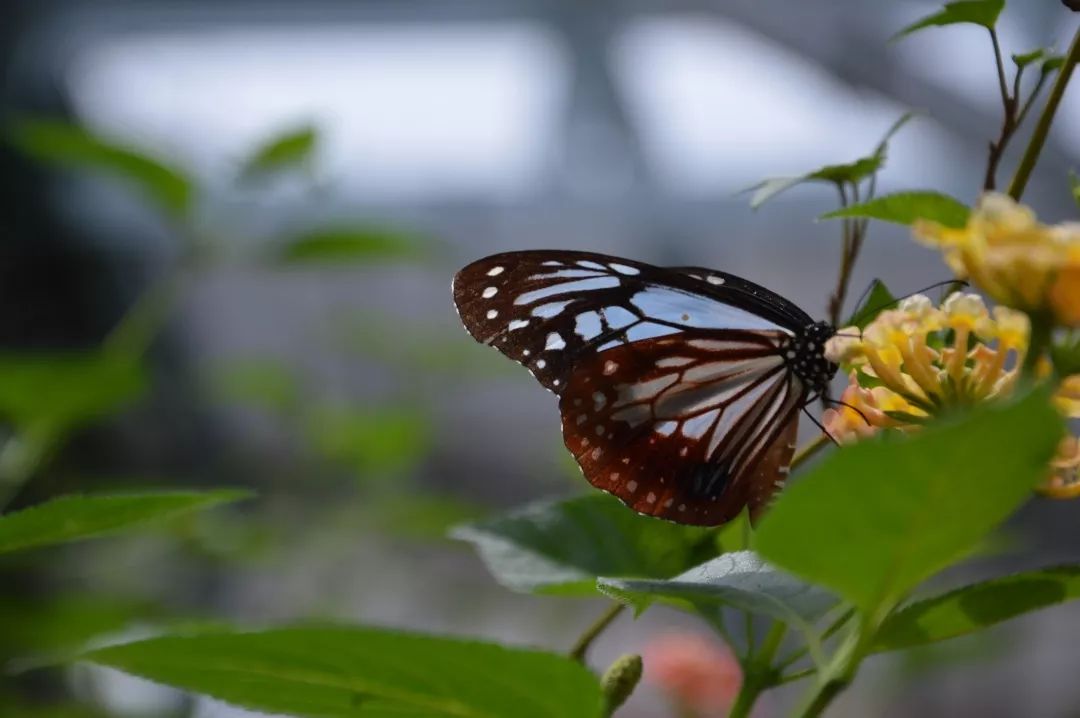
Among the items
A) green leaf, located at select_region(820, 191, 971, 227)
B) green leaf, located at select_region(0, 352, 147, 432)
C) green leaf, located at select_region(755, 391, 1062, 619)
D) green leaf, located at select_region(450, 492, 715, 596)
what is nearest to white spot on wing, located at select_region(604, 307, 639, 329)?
green leaf, located at select_region(450, 492, 715, 596)

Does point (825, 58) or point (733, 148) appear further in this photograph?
point (733, 148)

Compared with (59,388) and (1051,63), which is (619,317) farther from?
(59,388)

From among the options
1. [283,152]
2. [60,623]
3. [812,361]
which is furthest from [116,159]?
[812,361]

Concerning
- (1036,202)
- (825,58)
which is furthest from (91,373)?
(1036,202)

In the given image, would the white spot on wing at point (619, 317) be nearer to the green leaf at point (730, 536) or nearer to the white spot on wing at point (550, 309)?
the white spot on wing at point (550, 309)

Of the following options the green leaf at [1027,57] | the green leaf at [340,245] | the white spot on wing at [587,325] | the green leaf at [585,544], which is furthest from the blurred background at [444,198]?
the green leaf at [1027,57]

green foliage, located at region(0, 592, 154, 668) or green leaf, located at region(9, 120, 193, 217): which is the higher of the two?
green leaf, located at region(9, 120, 193, 217)

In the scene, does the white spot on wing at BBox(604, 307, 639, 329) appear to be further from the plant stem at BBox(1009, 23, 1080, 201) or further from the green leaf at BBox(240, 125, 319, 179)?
the green leaf at BBox(240, 125, 319, 179)

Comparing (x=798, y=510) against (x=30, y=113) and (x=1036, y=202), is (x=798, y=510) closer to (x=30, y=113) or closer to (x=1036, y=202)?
(x=1036, y=202)
